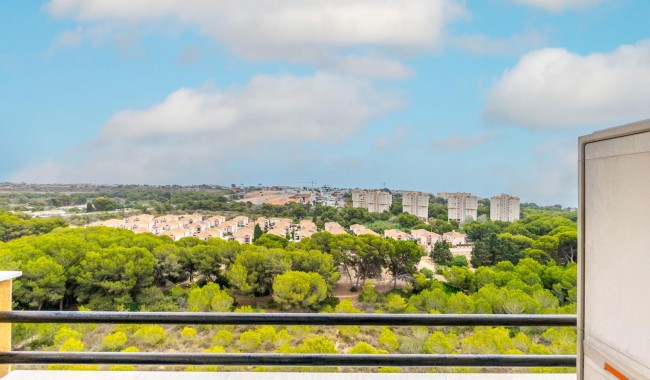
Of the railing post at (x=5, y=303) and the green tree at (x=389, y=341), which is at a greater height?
the railing post at (x=5, y=303)

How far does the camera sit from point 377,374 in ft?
6.37

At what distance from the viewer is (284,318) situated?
1640mm

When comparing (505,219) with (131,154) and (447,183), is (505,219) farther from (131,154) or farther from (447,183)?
(131,154)

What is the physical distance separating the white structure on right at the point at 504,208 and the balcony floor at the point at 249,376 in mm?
3438

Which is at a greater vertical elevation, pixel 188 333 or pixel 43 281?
pixel 43 281

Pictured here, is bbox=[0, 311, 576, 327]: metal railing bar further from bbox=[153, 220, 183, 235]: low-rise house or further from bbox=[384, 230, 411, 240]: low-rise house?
bbox=[153, 220, 183, 235]: low-rise house

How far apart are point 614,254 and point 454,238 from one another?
440cm

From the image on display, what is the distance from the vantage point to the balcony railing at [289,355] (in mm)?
1635

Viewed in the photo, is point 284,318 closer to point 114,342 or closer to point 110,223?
point 114,342

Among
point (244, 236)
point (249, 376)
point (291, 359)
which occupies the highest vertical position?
point (244, 236)

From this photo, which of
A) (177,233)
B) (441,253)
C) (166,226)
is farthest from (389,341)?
(166,226)

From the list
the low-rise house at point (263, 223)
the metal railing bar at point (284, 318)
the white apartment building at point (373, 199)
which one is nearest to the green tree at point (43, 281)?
the low-rise house at point (263, 223)

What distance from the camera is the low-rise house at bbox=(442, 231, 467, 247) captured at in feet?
16.9

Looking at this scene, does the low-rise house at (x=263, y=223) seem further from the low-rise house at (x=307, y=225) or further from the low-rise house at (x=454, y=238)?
the low-rise house at (x=454, y=238)
